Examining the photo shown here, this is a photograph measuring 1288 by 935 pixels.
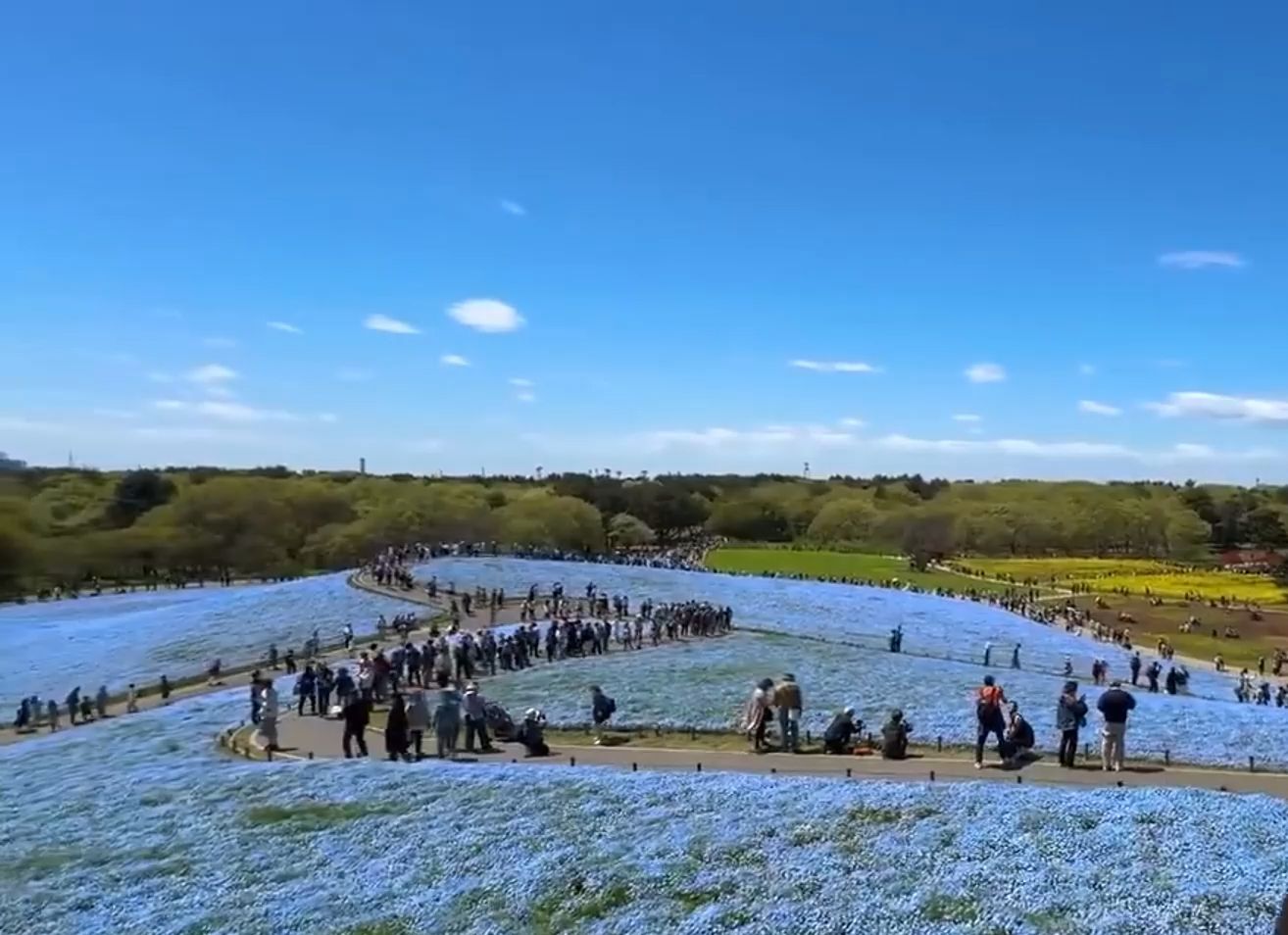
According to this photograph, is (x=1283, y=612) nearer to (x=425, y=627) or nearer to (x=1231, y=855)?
(x=425, y=627)

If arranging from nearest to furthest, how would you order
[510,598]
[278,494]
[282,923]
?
[282,923] → [510,598] → [278,494]

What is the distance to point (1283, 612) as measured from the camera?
93.8 metres

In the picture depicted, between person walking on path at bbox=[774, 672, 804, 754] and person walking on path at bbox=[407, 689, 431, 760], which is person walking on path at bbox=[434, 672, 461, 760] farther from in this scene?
person walking on path at bbox=[774, 672, 804, 754]

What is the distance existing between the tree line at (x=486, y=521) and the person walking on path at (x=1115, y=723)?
268ft

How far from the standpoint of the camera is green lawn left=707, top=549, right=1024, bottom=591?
335 ft

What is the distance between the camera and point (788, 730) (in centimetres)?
2431

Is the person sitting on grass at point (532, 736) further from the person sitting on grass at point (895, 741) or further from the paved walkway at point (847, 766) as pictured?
the person sitting on grass at point (895, 741)

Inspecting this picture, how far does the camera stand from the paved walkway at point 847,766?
20984 millimetres

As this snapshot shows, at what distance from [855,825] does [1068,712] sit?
6683 millimetres

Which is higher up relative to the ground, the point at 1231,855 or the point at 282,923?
the point at 1231,855

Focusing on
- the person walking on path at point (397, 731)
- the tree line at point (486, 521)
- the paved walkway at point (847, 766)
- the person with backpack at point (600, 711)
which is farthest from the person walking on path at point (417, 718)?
the tree line at point (486, 521)

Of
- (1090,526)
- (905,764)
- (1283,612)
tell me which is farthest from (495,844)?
(1090,526)

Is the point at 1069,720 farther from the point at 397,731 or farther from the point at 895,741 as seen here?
the point at 397,731

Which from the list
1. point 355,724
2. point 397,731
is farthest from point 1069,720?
point 355,724
